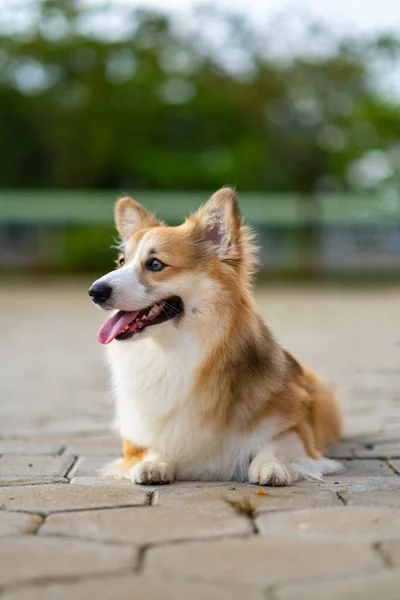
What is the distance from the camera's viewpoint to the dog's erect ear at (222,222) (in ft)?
12.3

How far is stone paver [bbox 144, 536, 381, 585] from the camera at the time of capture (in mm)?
2223

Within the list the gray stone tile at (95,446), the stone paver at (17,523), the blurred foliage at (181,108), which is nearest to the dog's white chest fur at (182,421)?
the gray stone tile at (95,446)

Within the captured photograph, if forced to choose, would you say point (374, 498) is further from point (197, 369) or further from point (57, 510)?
point (57, 510)

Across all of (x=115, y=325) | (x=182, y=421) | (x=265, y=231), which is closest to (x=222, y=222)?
(x=115, y=325)

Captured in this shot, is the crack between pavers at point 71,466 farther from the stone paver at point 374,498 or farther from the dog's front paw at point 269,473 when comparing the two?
the stone paver at point 374,498

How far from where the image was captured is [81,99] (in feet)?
88.5

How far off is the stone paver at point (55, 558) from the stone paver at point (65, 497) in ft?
1.33

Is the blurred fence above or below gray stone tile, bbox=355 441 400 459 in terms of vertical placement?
above

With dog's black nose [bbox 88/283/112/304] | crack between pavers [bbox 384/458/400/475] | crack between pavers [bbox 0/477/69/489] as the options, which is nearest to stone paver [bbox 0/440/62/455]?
crack between pavers [bbox 0/477/69/489]

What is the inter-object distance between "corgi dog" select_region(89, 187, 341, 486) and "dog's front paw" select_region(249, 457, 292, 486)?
0.02 metres

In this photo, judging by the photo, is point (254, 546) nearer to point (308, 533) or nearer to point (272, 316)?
point (308, 533)

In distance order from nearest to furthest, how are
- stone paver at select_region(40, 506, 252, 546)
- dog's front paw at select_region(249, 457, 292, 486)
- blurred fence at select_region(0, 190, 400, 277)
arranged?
stone paver at select_region(40, 506, 252, 546)
dog's front paw at select_region(249, 457, 292, 486)
blurred fence at select_region(0, 190, 400, 277)

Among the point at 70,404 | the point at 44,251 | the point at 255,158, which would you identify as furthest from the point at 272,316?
the point at 255,158

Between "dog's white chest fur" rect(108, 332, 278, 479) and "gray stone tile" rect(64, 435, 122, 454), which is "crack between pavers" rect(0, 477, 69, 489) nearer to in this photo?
"dog's white chest fur" rect(108, 332, 278, 479)
